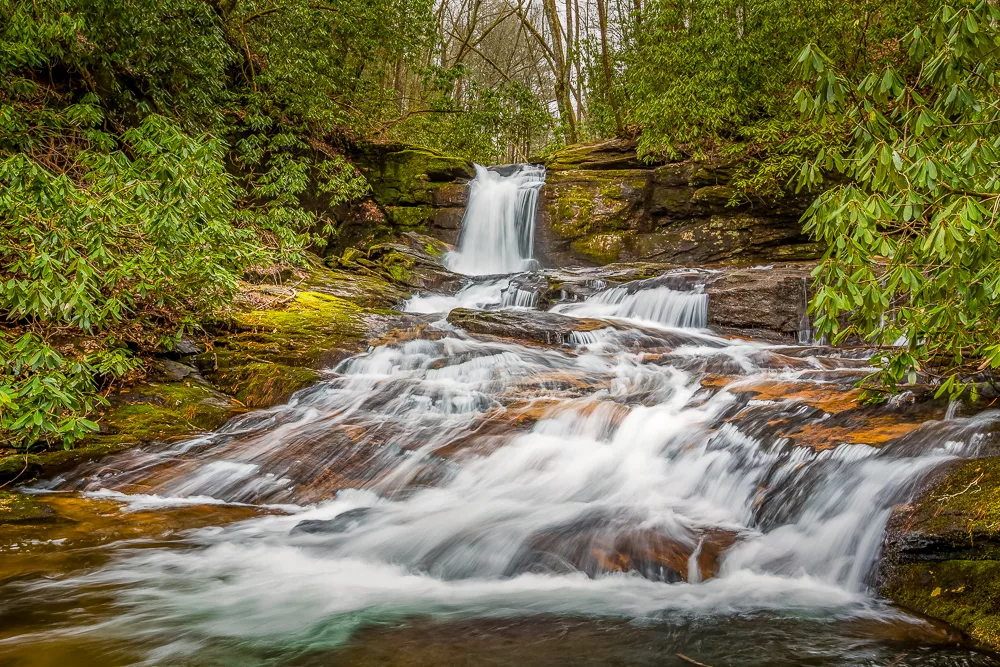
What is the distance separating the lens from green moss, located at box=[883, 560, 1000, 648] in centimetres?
258

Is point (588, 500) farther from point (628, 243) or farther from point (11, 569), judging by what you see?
point (628, 243)

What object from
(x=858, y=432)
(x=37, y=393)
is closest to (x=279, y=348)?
(x=37, y=393)

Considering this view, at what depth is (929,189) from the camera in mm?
3246

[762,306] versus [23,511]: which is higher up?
[762,306]

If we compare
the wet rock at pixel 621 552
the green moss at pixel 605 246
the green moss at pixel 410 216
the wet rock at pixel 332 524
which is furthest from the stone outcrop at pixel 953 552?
the green moss at pixel 410 216

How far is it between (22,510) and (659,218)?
13450 millimetres

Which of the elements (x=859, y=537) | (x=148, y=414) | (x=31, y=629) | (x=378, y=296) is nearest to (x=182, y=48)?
(x=378, y=296)

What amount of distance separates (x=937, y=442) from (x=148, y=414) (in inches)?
262

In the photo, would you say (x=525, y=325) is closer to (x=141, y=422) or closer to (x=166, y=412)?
(x=166, y=412)

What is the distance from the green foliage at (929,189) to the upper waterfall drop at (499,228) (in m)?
11.6

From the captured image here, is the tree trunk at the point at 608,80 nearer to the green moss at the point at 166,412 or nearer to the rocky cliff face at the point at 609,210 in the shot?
the rocky cliff face at the point at 609,210

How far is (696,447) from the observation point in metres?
4.88

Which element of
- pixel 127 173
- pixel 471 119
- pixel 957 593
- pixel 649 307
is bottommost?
pixel 957 593

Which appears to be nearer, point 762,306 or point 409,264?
point 762,306
